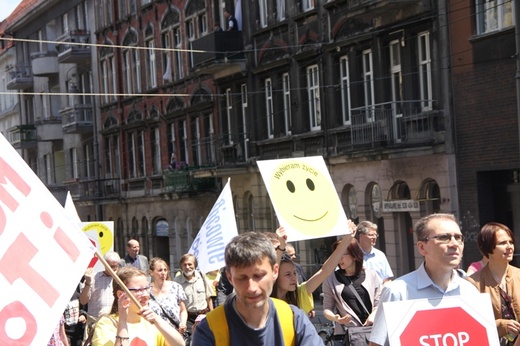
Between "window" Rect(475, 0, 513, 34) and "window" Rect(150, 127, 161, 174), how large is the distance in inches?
912

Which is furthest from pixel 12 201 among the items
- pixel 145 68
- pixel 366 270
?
pixel 145 68

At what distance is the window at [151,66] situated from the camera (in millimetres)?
46156

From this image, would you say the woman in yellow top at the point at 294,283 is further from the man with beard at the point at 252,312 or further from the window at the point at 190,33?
the window at the point at 190,33

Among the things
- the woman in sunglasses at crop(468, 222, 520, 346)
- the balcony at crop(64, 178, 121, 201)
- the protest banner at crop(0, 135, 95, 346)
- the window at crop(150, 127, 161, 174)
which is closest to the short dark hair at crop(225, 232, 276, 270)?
the protest banner at crop(0, 135, 95, 346)

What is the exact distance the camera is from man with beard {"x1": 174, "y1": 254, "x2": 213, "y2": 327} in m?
15.4

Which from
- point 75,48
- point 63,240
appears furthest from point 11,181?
point 75,48

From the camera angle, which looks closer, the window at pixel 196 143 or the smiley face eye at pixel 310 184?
the smiley face eye at pixel 310 184

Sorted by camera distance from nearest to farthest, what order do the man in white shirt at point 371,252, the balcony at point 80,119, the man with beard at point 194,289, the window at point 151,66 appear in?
1. the man in white shirt at point 371,252
2. the man with beard at point 194,289
3. the window at point 151,66
4. the balcony at point 80,119

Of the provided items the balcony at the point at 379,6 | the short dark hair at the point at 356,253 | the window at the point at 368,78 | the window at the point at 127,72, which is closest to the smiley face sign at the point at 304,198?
the short dark hair at the point at 356,253

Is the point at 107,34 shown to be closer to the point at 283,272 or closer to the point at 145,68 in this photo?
the point at 145,68

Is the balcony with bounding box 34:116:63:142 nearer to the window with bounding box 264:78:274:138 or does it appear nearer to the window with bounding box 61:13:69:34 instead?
the window with bounding box 61:13:69:34

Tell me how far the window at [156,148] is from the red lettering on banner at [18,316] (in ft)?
133

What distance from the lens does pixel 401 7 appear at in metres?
27.0

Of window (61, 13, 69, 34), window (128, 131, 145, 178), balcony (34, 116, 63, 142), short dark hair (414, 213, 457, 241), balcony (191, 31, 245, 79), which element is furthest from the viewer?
balcony (34, 116, 63, 142)
